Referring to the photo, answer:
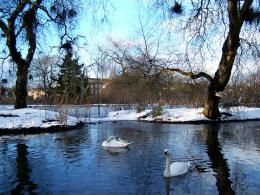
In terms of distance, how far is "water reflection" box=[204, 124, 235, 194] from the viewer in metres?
8.60

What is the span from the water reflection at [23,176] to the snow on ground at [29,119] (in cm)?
683

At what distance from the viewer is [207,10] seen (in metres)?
22.7

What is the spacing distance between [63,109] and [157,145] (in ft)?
26.9

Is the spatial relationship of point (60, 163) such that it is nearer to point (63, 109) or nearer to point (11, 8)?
point (63, 109)

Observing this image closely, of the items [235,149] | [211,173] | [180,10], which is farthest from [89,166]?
[180,10]

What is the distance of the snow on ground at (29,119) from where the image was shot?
20695 millimetres

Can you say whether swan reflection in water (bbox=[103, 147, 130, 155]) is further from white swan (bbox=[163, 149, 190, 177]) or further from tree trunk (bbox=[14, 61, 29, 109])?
tree trunk (bbox=[14, 61, 29, 109])

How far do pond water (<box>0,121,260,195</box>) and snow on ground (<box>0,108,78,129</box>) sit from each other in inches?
137

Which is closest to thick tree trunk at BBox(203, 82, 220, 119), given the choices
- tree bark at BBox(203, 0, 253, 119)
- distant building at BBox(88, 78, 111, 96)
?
tree bark at BBox(203, 0, 253, 119)

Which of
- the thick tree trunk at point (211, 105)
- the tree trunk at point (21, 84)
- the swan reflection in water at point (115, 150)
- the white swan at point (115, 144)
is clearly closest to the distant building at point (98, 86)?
the tree trunk at point (21, 84)

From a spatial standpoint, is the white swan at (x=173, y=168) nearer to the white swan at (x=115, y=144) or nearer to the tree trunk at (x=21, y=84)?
the white swan at (x=115, y=144)

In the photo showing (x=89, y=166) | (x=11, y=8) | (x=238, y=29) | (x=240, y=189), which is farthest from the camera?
(x=11, y=8)

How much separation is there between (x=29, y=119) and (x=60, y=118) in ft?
5.37

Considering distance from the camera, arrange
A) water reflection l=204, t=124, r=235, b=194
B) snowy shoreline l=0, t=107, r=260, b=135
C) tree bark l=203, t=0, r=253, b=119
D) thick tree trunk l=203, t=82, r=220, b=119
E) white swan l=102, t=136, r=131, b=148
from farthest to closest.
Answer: thick tree trunk l=203, t=82, r=220, b=119 → tree bark l=203, t=0, r=253, b=119 → snowy shoreline l=0, t=107, r=260, b=135 → white swan l=102, t=136, r=131, b=148 → water reflection l=204, t=124, r=235, b=194
